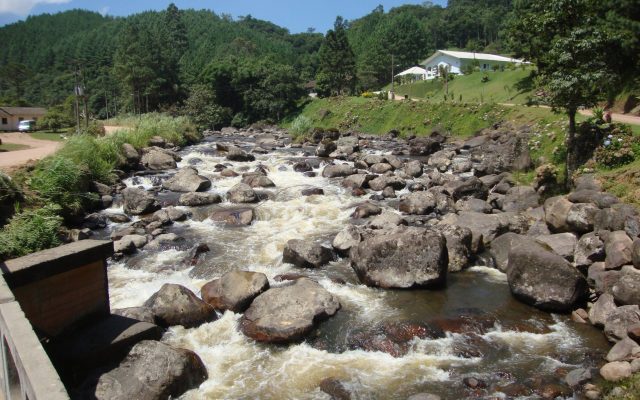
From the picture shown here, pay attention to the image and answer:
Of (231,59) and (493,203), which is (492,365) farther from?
(231,59)

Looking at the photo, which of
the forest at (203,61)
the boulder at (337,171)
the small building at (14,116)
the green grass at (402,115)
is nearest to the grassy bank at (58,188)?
the boulder at (337,171)

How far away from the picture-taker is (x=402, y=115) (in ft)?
171

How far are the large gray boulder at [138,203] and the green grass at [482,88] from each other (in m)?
35.3

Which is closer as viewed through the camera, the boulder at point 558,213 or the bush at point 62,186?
the boulder at point 558,213

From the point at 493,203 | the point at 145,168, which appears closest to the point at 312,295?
the point at 493,203

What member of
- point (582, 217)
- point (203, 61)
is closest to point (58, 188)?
point (582, 217)

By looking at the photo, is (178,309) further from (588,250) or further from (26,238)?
(588,250)

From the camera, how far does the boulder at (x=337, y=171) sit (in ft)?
96.0

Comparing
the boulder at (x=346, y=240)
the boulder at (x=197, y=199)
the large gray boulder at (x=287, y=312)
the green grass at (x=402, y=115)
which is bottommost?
the large gray boulder at (x=287, y=312)

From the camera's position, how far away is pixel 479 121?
138 ft

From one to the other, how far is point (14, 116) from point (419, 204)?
62419mm

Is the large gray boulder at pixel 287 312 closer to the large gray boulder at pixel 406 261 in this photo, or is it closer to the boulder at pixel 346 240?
the large gray boulder at pixel 406 261

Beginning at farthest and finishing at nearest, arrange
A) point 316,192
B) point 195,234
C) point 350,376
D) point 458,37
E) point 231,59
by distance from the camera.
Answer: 1. point 458,37
2. point 231,59
3. point 316,192
4. point 195,234
5. point 350,376

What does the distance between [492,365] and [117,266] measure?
11.9m
